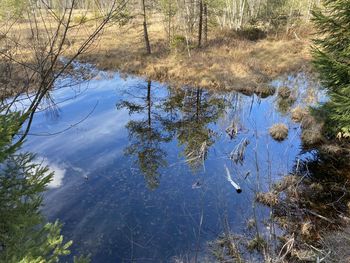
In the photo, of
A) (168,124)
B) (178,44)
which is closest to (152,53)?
(178,44)

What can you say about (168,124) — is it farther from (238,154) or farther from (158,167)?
(238,154)

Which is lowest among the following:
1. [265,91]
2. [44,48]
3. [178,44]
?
[265,91]

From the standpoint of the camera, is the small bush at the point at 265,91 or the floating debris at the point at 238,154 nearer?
the floating debris at the point at 238,154

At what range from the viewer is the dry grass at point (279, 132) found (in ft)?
44.1

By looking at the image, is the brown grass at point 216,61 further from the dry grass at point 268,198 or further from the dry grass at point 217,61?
the dry grass at point 268,198

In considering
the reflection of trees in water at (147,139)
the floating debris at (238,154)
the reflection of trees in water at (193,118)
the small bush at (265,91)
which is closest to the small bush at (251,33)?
the small bush at (265,91)

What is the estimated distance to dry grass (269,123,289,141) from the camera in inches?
529

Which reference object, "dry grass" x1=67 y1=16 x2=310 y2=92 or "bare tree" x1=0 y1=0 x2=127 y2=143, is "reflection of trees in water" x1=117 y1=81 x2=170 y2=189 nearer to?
"dry grass" x1=67 y1=16 x2=310 y2=92

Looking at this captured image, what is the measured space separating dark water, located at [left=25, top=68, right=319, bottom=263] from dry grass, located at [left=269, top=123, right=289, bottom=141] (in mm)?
238

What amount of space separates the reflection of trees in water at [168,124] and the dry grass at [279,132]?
2.39 metres

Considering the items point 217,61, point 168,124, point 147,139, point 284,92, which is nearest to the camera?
point 147,139

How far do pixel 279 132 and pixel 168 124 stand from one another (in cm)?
478

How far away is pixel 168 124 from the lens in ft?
50.1

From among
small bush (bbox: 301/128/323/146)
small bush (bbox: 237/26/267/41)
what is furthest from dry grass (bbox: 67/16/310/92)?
small bush (bbox: 301/128/323/146)
